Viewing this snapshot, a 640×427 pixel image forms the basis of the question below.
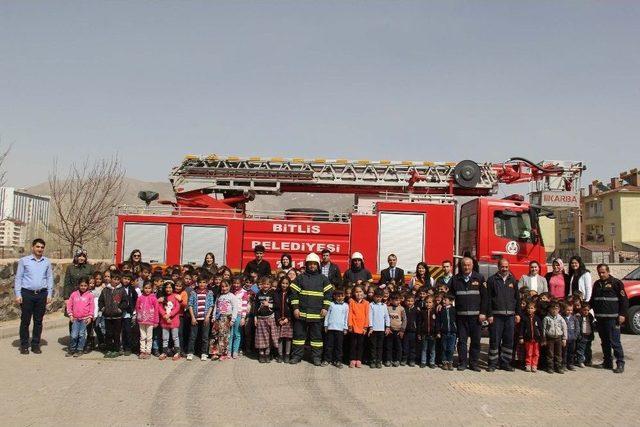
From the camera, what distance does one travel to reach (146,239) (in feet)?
40.9

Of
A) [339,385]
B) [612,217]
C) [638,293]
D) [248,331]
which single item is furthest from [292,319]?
[612,217]

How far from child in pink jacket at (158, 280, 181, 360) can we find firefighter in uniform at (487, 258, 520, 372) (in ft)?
15.6

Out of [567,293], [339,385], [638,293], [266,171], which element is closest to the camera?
[339,385]

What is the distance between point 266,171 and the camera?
13.9m

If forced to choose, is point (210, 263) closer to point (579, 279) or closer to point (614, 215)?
point (579, 279)

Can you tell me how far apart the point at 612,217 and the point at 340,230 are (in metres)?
56.2

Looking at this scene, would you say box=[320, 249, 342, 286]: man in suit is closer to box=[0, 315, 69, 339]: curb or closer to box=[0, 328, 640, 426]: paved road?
box=[0, 328, 640, 426]: paved road

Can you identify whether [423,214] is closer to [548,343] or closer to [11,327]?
[548,343]

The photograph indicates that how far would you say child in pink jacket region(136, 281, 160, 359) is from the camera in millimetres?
8820

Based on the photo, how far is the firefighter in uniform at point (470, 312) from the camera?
334 inches

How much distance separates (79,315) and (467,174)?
29.8 feet

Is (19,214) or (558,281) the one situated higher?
(19,214)

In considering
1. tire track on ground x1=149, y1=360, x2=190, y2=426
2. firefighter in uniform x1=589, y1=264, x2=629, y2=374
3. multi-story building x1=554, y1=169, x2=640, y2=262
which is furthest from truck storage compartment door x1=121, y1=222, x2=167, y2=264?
multi-story building x1=554, y1=169, x2=640, y2=262

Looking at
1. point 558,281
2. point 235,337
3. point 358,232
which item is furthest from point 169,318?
point 558,281
